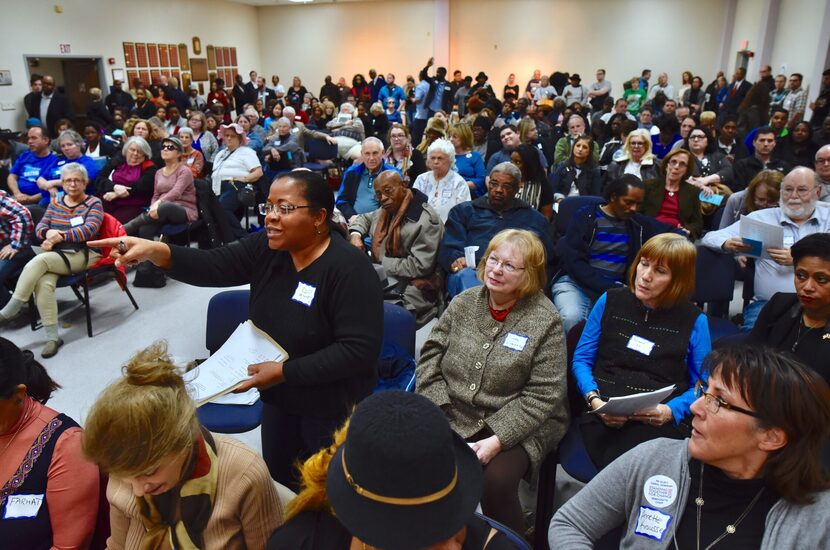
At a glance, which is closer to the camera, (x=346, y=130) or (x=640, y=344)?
(x=640, y=344)

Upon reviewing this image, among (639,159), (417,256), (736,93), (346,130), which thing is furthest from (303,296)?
(736,93)

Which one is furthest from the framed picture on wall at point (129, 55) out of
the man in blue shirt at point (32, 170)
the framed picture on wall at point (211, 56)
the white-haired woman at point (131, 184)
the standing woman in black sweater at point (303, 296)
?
the standing woman in black sweater at point (303, 296)

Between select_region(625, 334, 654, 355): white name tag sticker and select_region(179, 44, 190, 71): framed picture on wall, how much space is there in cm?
1697

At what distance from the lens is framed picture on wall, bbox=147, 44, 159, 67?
15.1 metres

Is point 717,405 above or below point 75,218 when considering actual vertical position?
above

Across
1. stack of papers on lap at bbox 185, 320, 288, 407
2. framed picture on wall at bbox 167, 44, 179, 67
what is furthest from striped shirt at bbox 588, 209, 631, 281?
framed picture on wall at bbox 167, 44, 179, 67

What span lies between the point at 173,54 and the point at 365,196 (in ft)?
44.9

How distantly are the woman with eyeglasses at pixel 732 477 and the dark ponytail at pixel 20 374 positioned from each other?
158cm

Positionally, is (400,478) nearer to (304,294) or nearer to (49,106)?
(304,294)

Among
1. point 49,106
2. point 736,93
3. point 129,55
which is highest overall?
point 129,55

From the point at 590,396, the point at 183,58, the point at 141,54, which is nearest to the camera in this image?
the point at 590,396

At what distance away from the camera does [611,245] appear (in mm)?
3520

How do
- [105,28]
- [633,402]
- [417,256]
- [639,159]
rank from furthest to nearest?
[105,28], [639,159], [417,256], [633,402]

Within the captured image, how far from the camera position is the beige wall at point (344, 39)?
1884 centimetres
